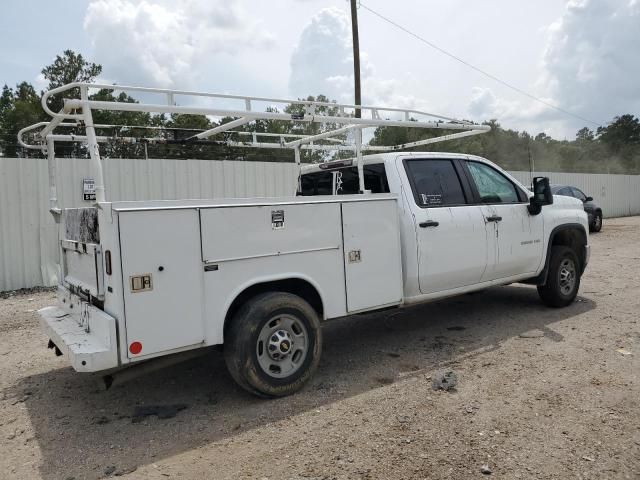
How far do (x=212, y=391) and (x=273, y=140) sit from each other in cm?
896

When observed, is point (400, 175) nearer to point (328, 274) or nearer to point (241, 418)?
point (328, 274)

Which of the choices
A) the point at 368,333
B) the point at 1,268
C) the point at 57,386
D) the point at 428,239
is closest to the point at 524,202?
the point at 428,239

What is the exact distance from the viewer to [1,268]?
883cm

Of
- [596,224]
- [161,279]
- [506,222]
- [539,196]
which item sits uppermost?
[539,196]

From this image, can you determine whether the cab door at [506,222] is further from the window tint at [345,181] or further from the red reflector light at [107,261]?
the red reflector light at [107,261]

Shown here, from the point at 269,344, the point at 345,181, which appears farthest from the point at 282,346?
the point at 345,181

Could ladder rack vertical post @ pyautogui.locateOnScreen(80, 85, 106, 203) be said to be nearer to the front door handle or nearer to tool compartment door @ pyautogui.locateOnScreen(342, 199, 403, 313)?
tool compartment door @ pyautogui.locateOnScreen(342, 199, 403, 313)

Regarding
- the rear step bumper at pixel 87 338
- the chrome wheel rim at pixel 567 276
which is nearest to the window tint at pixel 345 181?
the rear step bumper at pixel 87 338

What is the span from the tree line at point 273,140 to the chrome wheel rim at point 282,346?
1.94 meters

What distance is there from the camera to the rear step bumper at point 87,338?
3.47 meters

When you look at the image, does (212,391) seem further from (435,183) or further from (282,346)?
(435,183)

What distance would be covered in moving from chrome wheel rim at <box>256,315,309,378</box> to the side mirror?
11.5 ft

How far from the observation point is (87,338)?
3.81 metres

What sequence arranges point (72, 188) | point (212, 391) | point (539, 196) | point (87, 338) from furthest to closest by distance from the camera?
point (72, 188) → point (539, 196) → point (212, 391) → point (87, 338)
